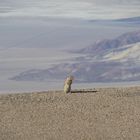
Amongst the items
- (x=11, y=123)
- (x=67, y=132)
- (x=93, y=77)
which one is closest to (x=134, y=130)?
(x=67, y=132)

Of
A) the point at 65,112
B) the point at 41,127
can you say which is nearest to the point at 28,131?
the point at 41,127

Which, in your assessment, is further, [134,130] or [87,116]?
[87,116]

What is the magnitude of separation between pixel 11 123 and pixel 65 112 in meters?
2.03

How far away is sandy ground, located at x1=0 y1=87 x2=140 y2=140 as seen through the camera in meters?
21.6

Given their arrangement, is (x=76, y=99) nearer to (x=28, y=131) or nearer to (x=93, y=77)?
(x=28, y=131)

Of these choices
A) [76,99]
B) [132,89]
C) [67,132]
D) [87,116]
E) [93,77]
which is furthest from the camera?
[93,77]

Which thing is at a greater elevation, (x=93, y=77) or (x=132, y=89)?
(x=93, y=77)

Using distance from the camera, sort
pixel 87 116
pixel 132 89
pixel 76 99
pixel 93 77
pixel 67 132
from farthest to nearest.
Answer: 1. pixel 93 77
2. pixel 132 89
3. pixel 76 99
4. pixel 87 116
5. pixel 67 132

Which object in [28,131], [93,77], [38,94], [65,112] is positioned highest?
[93,77]

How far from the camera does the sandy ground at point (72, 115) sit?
851 inches

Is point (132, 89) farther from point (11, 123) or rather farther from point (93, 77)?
point (93, 77)

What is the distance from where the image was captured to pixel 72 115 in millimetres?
23609

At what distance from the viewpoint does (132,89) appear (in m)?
27.8

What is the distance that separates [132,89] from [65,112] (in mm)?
4741
